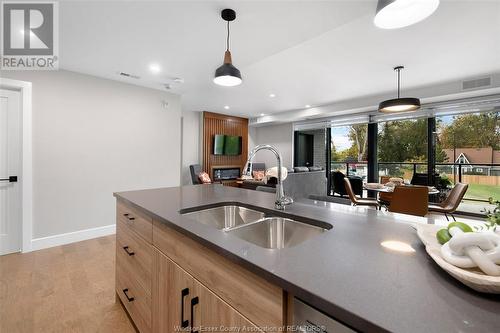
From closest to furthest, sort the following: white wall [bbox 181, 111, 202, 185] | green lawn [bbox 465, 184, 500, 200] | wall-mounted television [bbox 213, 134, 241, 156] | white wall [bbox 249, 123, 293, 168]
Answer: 1. green lawn [bbox 465, 184, 500, 200]
2. white wall [bbox 181, 111, 202, 185]
3. wall-mounted television [bbox 213, 134, 241, 156]
4. white wall [bbox 249, 123, 293, 168]

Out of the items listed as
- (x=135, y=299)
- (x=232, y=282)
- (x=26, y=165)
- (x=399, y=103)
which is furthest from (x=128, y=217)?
(x=399, y=103)

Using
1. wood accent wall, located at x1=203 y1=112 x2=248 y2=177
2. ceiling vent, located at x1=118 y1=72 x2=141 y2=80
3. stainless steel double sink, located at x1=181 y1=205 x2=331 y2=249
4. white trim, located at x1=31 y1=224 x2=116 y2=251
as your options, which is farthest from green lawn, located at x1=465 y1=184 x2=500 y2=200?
white trim, located at x1=31 y1=224 x2=116 y2=251

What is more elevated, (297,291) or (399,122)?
(399,122)

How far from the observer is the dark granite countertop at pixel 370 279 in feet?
1.50

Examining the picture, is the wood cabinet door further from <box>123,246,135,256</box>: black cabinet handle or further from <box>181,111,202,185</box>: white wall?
<box>181,111,202,185</box>: white wall

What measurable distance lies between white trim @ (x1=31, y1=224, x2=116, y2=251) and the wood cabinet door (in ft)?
9.44

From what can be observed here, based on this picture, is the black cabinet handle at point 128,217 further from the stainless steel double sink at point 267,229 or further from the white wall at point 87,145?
the white wall at point 87,145

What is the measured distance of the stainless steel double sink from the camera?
3.99ft

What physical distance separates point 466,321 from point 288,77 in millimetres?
3880

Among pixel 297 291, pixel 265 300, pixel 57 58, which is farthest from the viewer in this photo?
pixel 57 58

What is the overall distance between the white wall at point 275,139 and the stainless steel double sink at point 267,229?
5.78 m

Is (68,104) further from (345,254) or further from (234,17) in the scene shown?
(345,254)

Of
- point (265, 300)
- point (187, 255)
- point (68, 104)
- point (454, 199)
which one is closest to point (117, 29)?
point (68, 104)

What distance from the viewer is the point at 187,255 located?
1023 millimetres
